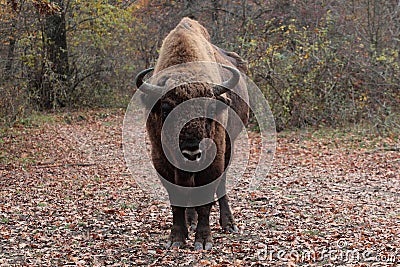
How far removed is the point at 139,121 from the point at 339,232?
15.9m

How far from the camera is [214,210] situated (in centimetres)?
922

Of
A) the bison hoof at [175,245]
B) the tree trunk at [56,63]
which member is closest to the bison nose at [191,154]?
the bison hoof at [175,245]

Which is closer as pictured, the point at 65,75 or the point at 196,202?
the point at 196,202

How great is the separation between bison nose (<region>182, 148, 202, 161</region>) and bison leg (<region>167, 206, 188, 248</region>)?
3.45 feet

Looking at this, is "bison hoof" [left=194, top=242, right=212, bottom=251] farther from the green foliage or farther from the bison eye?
the green foliage

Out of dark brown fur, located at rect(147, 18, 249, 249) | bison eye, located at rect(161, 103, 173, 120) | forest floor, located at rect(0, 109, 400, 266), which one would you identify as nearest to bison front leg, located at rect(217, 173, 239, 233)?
forest floor, located at rect(0, 109, 400, 266)

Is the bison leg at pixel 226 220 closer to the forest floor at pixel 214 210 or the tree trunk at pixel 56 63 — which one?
the forest floor at pixel 214 210

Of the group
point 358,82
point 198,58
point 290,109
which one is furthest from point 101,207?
point 358,82

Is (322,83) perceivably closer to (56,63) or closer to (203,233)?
(56,63)

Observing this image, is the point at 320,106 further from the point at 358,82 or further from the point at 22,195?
the point at 22,195

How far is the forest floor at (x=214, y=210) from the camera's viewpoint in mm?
6743

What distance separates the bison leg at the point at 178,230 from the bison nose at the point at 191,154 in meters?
1.05

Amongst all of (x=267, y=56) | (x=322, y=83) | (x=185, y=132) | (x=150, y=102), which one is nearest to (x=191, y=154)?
(x=185, y=132)

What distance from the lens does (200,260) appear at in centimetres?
655
